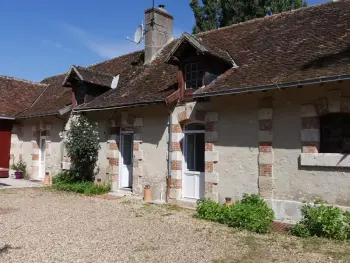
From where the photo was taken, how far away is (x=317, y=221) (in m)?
6.99

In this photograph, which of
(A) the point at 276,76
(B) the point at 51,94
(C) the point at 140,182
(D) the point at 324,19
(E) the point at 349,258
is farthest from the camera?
(B) the point at 51,94

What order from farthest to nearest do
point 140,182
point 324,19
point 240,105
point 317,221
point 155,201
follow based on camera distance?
point 140,182
point 155,201
point 324,19
point 240,105
point 317,221

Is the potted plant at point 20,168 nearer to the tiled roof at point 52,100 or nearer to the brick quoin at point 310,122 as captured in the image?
the tiled roof at point 52,100

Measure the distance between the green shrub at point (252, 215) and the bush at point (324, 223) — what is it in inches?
24.2

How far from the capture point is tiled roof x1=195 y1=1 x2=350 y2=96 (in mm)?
7959

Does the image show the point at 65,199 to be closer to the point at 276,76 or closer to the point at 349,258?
the point at 276,76

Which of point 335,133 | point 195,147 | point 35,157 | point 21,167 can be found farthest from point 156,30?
point 21,167

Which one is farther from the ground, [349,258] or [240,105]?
[240,105]

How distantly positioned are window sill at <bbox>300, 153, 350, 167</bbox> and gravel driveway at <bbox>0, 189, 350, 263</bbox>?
66.0 inches

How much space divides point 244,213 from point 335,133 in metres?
2.58

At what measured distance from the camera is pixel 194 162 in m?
10.5

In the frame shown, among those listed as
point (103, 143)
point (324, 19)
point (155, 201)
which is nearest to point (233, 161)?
point (155, 201)

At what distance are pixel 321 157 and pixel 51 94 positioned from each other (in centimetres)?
1448

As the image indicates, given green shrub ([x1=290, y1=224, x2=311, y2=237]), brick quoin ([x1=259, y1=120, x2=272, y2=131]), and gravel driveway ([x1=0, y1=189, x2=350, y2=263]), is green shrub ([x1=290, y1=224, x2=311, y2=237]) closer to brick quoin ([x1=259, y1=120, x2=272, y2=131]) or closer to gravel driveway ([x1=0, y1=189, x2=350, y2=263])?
gravel driveway ([x1=0, y1=189, x2=350, y2=263])
